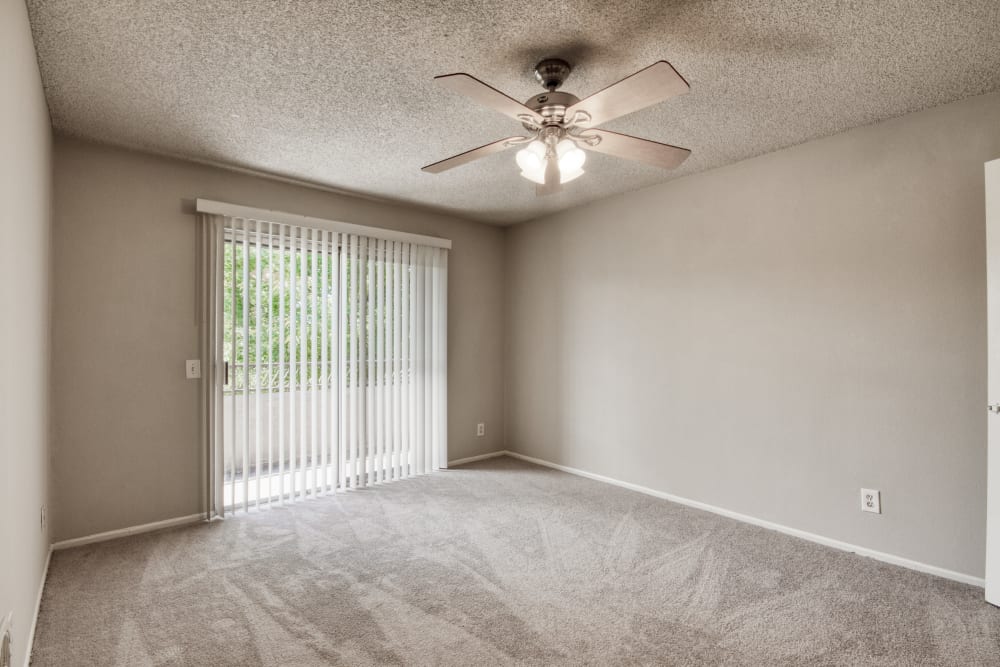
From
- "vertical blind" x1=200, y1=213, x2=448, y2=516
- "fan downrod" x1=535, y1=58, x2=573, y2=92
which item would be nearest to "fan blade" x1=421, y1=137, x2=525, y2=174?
"fan downrod" x1=535, y1=58, x2=573, y2=92

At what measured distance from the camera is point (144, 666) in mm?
1852


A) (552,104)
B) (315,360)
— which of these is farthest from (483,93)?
(315,360)

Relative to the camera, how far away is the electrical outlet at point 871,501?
9.01ft

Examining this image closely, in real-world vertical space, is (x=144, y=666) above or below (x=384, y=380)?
below

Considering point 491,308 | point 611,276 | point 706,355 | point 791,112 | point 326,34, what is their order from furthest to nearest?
point 491,308 < point 611,276 < point 706,355 < point 791,112 < point 326,34

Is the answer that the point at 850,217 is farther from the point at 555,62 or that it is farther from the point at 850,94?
the point at 555,62

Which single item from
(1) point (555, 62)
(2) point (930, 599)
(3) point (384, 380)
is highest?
(1) point (555, 62)

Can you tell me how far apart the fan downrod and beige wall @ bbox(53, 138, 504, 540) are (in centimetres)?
242

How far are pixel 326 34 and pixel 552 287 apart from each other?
10.2 ft

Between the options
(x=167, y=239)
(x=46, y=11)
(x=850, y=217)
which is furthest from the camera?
(x=167, y=239)

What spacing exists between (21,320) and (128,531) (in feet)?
5.88

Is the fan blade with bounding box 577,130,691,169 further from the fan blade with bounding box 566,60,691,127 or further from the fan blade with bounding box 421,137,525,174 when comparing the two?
the fan blade with bounding box 421,137,525,174

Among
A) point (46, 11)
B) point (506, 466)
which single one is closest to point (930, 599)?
point (506, 466)

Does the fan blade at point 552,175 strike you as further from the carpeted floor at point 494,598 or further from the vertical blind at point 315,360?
the vertical blind at point 315,360
